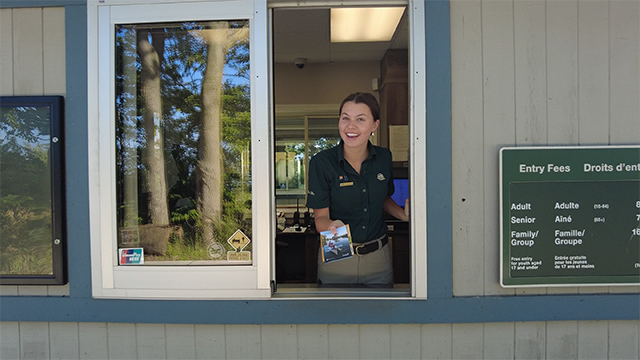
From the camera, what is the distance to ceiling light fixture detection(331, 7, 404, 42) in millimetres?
3379

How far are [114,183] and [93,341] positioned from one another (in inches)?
36.7

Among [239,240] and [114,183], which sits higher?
[114,183]

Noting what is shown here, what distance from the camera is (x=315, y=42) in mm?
4438

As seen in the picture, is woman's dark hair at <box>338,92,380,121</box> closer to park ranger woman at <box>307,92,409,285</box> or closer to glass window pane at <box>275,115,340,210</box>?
park ranger woman at <box>307,92,409,285</box>

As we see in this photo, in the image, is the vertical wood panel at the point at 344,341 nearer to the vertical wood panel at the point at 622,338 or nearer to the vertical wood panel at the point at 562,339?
the vertical wood panel at the point at 562,339

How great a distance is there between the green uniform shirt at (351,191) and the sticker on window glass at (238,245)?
45 cm

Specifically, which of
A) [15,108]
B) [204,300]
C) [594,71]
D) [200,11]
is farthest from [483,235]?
[15,108]

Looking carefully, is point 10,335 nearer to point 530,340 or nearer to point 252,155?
point 252,155

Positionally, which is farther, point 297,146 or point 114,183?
point 297,146

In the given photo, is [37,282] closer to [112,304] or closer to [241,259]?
[112,304]

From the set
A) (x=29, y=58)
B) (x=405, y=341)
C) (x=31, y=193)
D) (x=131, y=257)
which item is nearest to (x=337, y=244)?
(x=405, y=341)

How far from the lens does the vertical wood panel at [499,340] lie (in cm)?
206

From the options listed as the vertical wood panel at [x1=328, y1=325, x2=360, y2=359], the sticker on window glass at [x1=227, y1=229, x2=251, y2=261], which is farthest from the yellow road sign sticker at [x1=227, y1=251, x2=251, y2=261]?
the vertical wood panel at [x1=328, y1=325, x2=360, y2=359]

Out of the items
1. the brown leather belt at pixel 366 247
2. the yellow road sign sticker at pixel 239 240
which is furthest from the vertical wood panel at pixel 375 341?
the yellow road sign sticker at pixel 239 240
